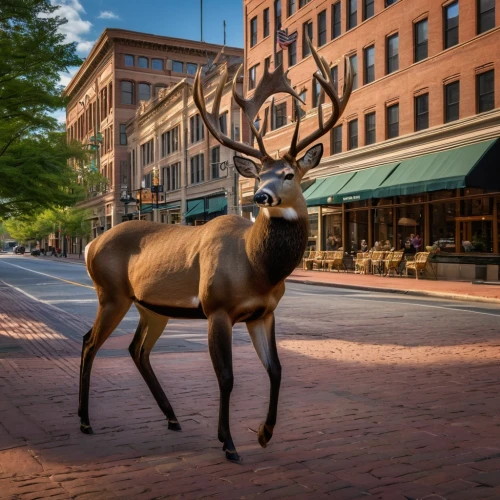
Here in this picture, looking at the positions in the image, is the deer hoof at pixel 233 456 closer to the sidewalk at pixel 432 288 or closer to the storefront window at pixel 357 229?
the sidewalk at pixel 432 288

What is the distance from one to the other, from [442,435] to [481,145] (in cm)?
2181

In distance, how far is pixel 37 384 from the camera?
251 inches

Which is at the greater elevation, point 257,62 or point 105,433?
point 257,62

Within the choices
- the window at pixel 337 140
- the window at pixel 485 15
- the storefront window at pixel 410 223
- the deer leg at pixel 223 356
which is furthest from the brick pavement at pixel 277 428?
the window at pixel 337 140

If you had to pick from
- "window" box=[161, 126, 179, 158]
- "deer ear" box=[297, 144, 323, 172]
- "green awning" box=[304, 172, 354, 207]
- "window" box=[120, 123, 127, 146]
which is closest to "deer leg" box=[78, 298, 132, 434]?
"deer ear" box=[297, 144, 323, 172]

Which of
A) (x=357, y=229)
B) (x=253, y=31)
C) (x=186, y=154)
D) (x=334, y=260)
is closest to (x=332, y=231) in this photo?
(x=357, y=229)

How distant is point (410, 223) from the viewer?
97.3ft

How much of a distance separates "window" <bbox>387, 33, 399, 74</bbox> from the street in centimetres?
2377

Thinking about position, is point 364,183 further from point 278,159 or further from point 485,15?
point 278,159

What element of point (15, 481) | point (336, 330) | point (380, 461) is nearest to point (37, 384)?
point (15, 481)

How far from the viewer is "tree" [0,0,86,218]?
54.9 ft

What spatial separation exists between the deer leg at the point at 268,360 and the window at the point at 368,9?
31.3m

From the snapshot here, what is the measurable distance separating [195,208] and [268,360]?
4607 cm

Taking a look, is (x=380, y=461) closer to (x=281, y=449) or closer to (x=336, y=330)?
(x=281, y=449)
